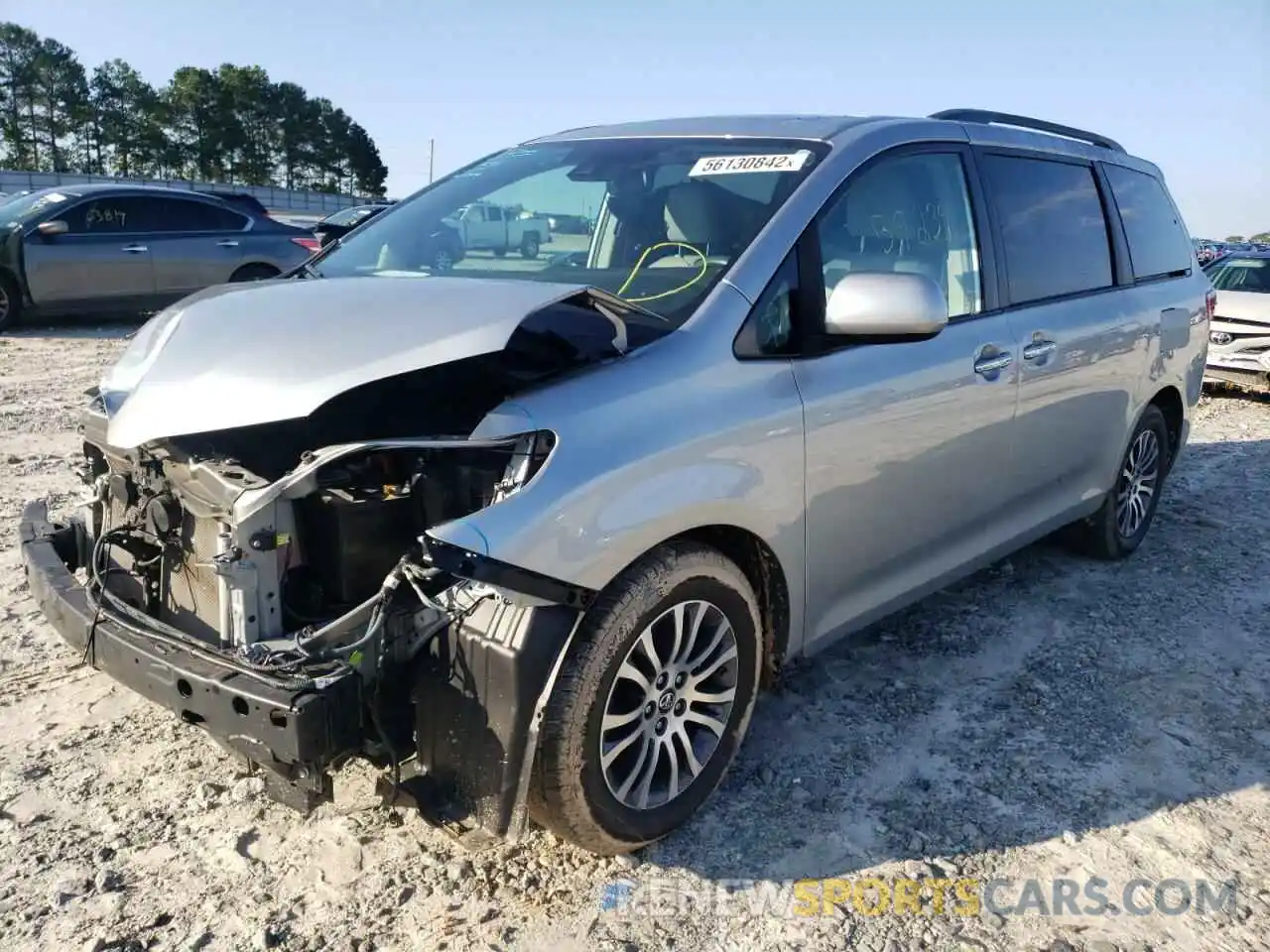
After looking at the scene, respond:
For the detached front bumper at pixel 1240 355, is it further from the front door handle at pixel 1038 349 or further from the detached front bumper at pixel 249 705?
the detached front bumper at pixel 249 705

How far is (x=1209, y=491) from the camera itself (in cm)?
657

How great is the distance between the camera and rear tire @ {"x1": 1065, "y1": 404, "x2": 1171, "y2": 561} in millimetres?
4883

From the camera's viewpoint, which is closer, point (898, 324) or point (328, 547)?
point (328, 547)

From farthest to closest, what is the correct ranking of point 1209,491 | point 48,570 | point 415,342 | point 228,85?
point 228,85 < point 1209,491 < point 48,570 < point 415,342

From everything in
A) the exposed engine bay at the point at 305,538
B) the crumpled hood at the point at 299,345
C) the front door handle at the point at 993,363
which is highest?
the crumpled hood at the point at 299,345

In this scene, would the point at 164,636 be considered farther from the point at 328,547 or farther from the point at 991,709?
the point at 991,709

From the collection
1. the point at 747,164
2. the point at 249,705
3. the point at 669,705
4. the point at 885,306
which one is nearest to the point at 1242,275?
the point at 747,164

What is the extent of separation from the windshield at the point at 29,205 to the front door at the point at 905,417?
10.1 m

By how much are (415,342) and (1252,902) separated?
8.33 ft

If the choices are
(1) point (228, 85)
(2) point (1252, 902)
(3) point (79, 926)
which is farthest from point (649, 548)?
(1) point (228, 85)

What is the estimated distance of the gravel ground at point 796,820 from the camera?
2432 mm

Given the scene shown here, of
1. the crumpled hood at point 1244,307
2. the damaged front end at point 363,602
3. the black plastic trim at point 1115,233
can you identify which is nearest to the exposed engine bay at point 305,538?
the damaged front end at point 363,602

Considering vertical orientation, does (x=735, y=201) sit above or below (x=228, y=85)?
below
